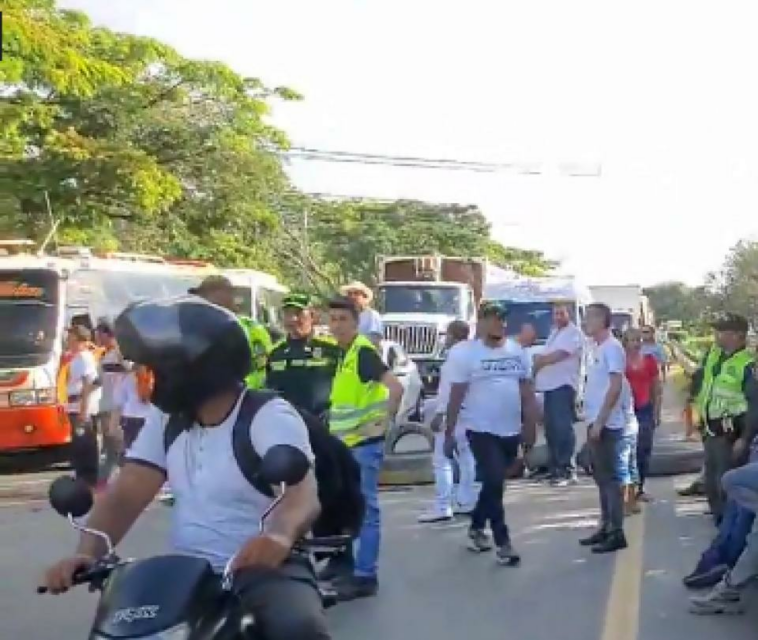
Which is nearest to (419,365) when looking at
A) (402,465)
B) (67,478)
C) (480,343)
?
(402,465)

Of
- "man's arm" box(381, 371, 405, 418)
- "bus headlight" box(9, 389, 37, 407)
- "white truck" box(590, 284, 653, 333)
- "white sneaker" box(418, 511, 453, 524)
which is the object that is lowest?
"white sneaker" box(418, 511, 453, 524)

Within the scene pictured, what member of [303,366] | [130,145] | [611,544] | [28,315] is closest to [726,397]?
[611,544]

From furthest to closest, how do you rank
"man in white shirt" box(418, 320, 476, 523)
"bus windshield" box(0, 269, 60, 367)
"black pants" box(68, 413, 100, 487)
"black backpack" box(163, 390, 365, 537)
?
"bus windshield" box(0, 269, 60, 367) < "black pants" box(68, 413, 100, 487) < "man in white shirt" box(418, 320, 476, 523) < "black backpack" box(163, 390, 365, 537)

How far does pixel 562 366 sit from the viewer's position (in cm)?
1395

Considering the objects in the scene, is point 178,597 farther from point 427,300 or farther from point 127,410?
point 427,300

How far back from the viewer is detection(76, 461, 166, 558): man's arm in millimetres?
3702

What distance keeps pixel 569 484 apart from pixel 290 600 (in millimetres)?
10256

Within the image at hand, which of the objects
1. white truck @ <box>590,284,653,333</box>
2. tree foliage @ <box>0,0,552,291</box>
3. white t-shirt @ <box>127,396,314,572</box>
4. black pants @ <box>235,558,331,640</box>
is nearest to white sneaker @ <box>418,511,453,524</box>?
white t-shirt @ <box>127,396,314,572</box>

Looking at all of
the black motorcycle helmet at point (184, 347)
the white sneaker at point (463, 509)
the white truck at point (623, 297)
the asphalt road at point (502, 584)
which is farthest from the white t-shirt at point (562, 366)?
the white truck at point (623, 297)

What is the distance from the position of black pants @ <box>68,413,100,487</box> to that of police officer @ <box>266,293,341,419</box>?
471 centimetres

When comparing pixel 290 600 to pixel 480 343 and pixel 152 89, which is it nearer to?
pixel 480 343

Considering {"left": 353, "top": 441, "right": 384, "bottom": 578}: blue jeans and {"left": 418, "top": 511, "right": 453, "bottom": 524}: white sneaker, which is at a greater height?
{"left": 353, "top": 441, "right": 384, "bottom": 578}: blue jeans

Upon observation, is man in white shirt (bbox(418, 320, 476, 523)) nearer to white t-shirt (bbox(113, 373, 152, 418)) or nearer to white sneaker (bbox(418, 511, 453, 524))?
white sneaker (bbox(418, 511, 453, 524))

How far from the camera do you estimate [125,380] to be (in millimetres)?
12406
